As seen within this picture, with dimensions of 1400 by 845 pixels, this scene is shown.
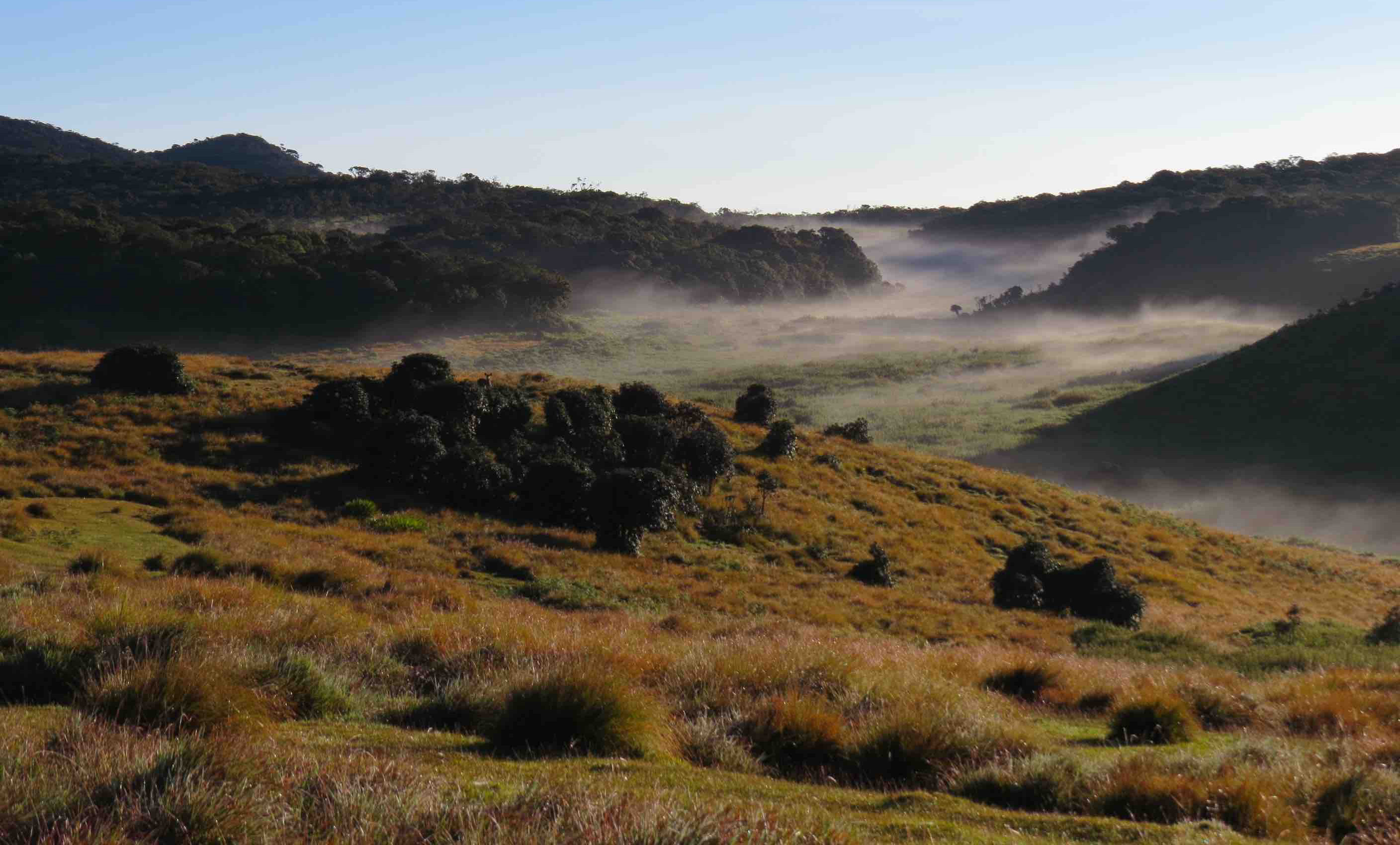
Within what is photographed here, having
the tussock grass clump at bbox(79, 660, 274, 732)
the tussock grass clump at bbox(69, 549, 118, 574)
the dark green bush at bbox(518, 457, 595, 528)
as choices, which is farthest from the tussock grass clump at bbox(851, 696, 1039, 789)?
the dark green bush at bbox(518, 457, 595, 528)

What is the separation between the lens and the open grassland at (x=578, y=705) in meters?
4.33

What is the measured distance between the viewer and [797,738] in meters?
7.01

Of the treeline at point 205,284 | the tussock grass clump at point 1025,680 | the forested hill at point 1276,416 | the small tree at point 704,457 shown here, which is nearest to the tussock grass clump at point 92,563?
the tussock grass clump at point 1025,680

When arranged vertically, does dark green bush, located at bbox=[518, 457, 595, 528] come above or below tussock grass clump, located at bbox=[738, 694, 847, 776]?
below

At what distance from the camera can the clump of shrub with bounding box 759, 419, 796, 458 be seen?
35625 mm

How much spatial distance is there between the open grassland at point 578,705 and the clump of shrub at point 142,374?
928 cm

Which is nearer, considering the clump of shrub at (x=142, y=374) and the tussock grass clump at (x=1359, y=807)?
the tussock grass clump at (x=1359, y=807)

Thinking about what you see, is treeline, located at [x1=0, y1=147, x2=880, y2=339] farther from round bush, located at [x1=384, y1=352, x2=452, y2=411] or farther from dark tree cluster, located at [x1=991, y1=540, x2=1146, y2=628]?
dark tree cluster, located at [x1=991, y1=540, x2=1146, y2=628]

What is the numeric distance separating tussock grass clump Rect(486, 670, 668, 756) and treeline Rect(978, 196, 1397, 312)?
14474 centimetres

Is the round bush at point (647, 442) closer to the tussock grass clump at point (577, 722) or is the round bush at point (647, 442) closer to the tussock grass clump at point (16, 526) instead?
the tussock grass clump at point (16, 526)

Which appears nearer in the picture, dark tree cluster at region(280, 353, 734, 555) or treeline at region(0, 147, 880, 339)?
dark tree cluster at region(280, 353, 734, 555)

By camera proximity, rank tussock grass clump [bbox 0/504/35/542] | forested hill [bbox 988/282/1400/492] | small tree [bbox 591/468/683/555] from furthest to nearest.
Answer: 1. forested hill [bbox 988/282/1400/492]
2. small tree [bbox 591/468/683/555]
3. tussock grass clump [bbox 0/504/35/542]

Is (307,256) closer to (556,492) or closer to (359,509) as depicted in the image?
(556,492)

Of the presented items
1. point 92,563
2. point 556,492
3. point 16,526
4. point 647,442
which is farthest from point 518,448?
point 92,563
